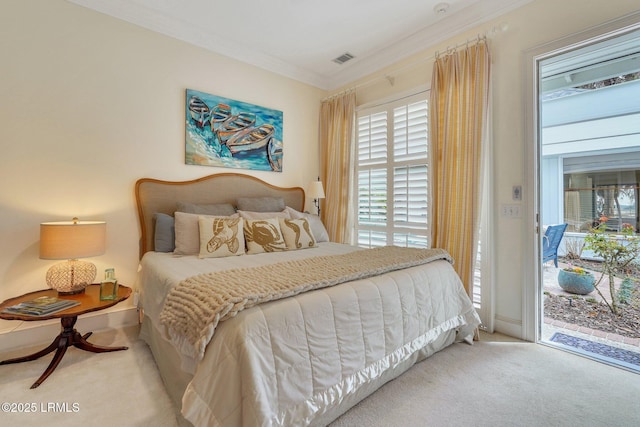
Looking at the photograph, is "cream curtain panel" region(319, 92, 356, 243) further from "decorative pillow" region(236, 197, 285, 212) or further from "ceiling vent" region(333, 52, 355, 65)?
"decorative pillow" region(236, 197, 285, 212)

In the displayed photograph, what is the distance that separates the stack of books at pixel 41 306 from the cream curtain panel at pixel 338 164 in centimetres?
264

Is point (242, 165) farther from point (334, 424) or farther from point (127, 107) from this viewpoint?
point (334, 424)

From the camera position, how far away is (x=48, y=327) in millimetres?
2285

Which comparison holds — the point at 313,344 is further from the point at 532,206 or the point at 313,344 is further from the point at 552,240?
the point at 552,240

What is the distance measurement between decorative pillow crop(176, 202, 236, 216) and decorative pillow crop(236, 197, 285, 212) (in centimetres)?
12

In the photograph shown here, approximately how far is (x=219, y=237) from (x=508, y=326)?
100 inches

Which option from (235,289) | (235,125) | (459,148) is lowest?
(235,289)

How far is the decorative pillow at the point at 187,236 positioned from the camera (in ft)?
8.01

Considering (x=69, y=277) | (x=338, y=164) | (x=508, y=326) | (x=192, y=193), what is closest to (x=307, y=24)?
(x=338, y=164)

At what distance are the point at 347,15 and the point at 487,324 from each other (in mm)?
3049

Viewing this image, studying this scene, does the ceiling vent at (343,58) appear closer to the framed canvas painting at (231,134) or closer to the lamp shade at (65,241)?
the framed canvas painting at (231,134)

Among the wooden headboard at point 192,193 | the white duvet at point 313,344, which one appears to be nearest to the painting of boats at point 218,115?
the wooden headboard at point 192,193

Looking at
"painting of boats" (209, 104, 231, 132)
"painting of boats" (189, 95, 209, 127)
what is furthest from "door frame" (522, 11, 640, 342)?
"painting of boats" (189, 95, 209, 127)

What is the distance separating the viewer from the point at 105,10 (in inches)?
97.3
